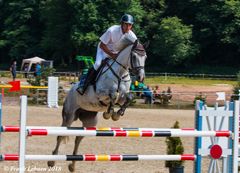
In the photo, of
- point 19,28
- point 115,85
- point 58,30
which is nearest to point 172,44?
point 58,30

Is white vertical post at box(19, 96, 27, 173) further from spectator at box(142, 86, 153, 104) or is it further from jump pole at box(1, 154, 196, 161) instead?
spectator at box(142, 86, 153, 104)

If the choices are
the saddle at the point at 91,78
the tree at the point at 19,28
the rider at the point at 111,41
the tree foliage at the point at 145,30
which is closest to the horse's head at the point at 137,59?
the rider at the point at 111,41

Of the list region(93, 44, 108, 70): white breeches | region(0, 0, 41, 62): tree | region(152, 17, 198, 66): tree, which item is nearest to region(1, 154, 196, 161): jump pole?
region(93, 44, 108, 70): white breeches

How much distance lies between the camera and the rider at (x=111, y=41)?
780cm

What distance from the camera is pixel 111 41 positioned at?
8.06m

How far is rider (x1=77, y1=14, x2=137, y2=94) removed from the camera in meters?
7.80

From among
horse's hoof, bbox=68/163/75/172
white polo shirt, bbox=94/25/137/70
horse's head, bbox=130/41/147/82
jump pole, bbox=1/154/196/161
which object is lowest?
horse's hoof, bbox=68/163/75/172

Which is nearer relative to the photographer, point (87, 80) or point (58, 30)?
point (87, 80)

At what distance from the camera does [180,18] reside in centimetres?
5919

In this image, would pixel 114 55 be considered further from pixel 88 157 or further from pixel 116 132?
pixel 88 157

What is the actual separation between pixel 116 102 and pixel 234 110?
6.97ft

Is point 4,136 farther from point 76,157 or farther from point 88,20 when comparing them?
point 88,20

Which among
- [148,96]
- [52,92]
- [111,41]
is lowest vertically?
[148,96]

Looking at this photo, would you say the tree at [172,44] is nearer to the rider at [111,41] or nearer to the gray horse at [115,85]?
the rider at [111,41]
